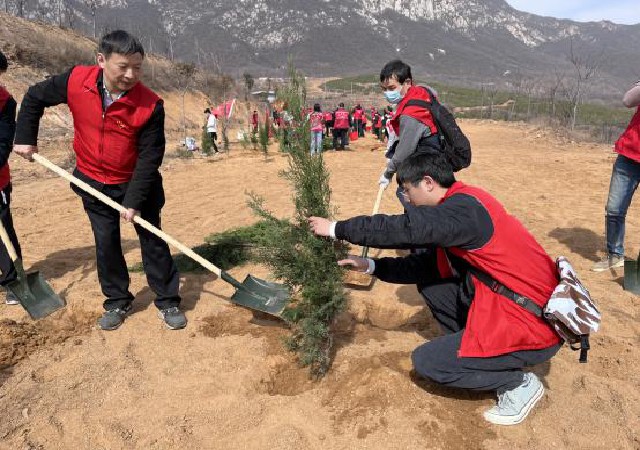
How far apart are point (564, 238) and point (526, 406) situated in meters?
4.04

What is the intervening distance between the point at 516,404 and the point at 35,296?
3.71m

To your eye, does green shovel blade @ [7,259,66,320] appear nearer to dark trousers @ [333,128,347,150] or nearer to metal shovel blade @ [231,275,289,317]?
metal shovel blade @ [231,275,289,317]

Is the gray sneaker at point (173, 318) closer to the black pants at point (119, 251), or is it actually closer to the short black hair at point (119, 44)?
the black pants at point (119, 251)

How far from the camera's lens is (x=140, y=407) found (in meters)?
2.77

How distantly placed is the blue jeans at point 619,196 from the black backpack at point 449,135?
179 centimetres

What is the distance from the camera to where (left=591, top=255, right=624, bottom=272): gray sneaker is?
4.71m

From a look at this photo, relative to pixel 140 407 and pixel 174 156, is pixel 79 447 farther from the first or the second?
pixel 174 156

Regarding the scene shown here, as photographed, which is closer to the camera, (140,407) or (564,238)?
(140,407)

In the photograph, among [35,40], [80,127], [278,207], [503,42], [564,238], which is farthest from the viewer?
[503,42]

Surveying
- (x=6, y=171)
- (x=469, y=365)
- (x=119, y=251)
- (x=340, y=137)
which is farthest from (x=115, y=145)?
(x=340, y=137)

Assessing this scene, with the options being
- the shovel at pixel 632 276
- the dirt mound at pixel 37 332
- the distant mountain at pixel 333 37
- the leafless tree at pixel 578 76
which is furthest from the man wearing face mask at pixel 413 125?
the distant mountain at pixel 333 37

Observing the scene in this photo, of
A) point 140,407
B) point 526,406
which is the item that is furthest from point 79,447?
point 526,406

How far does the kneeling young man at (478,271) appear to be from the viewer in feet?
7.46

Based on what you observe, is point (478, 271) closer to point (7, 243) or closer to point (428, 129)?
point (428, 129)
